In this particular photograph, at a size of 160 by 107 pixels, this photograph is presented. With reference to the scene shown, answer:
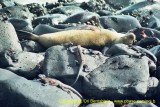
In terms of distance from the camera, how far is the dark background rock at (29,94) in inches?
208

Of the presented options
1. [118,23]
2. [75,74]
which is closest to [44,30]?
[118,23]

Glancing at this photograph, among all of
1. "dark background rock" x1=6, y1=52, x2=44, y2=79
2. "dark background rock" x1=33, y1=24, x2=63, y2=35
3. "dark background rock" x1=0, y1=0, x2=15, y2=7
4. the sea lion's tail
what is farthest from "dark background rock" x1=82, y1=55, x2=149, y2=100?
"dark background rock" x1=0, y1=0, x2=15, y2=7

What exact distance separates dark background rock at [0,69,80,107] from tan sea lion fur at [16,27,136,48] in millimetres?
2015

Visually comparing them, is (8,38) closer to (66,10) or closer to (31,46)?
(31,46)

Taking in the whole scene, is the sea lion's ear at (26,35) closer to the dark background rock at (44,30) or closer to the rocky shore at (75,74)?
the rocky shore at (75,74)

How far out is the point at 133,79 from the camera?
5953 millimetres

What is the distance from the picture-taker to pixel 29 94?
5363 mm

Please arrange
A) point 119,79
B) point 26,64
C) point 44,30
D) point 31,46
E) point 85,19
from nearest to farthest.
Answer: point 119,79 → point 26,64 → point 31,46 → point 44,30 → point 85,19

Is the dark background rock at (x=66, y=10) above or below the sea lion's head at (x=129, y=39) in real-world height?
below

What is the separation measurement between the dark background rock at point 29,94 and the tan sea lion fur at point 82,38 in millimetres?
2015

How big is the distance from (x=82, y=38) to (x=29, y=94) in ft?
8.23

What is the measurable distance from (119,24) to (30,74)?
3.67m

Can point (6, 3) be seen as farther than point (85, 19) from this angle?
Yes

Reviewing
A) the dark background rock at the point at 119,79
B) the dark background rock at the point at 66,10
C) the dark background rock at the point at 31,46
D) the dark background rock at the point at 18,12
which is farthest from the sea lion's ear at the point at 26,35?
the dark background rock at the point at 66,10
